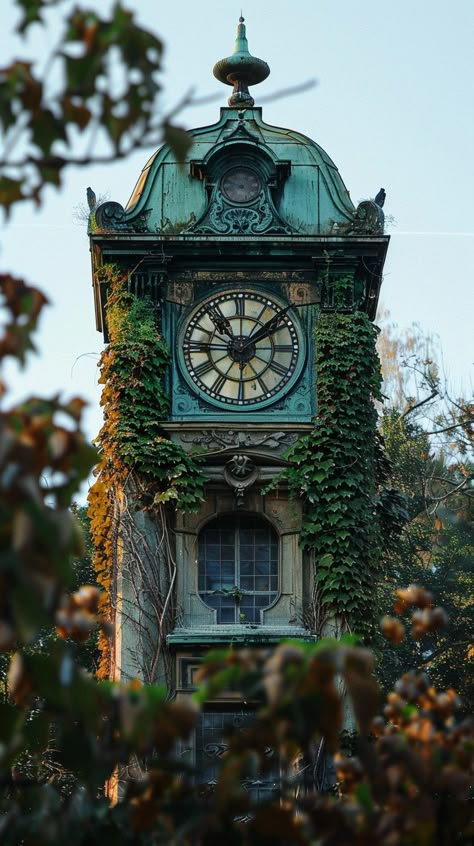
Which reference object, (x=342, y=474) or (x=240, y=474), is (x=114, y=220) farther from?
(x=342, y=474)

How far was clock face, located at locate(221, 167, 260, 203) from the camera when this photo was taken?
2562 centimetres

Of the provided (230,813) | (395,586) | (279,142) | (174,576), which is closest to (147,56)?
(230,813)

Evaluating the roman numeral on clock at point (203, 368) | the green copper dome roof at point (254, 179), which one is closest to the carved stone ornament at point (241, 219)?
the green copper dome roof at point (254, 179)

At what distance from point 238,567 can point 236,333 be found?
3.29 m

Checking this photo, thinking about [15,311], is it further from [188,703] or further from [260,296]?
[260,296]

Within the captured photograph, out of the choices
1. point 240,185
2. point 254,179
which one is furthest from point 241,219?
point 254,179

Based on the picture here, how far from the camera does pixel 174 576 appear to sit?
2433cm

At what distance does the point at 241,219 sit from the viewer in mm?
25516

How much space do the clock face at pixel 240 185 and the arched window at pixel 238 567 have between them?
180 inches

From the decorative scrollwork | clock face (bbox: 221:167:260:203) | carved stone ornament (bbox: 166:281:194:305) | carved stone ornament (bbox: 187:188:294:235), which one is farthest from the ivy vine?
the decorative scrollwork

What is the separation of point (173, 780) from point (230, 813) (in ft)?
2.59

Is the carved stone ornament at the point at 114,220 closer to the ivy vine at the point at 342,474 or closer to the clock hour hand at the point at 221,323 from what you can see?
the clock hour hand at the point at 221,323

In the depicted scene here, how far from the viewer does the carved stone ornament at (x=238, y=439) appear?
2473 cm

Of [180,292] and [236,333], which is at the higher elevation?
[180,292]
